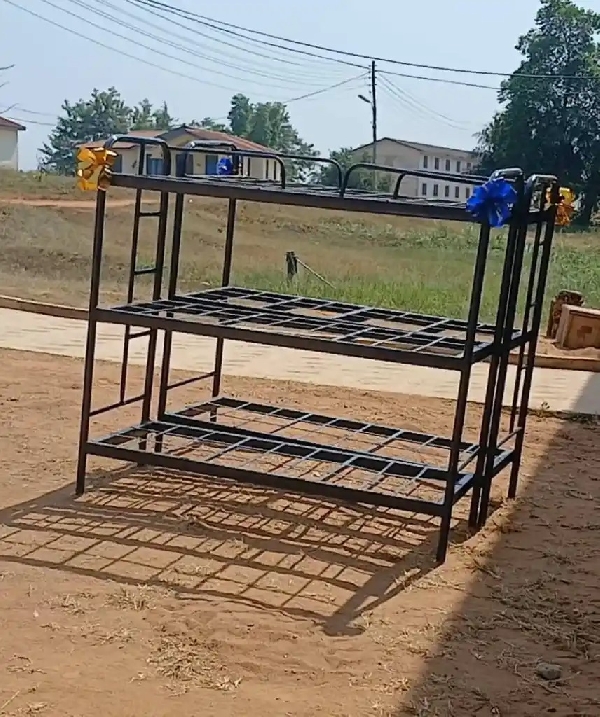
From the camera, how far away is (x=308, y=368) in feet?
30.8

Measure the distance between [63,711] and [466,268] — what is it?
1609cm

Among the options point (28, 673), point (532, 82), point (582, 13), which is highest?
point (582, 13)

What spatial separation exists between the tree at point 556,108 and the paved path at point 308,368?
40.9 ft

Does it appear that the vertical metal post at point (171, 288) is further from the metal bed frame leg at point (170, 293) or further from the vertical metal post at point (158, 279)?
the vertical metal post at point (158, 279)

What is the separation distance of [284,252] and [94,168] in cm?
1474

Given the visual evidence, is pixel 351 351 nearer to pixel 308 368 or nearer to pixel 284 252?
pixel 308 368

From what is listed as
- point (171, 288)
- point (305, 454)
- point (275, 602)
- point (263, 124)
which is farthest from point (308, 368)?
point (263, 124)

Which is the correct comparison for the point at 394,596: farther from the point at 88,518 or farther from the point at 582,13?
the point at 582,13

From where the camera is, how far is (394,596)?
4.53 m

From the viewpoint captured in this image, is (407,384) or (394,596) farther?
(407,384)

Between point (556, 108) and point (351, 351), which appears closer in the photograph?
point (351, 351)

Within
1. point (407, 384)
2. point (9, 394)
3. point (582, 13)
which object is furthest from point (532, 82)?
point (9, 394)

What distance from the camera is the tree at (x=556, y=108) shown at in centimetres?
2316

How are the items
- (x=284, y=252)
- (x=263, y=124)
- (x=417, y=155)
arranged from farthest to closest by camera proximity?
1. (x=263, y=124)
2. (x=417, y=155)
3. (x=284, y=252)
